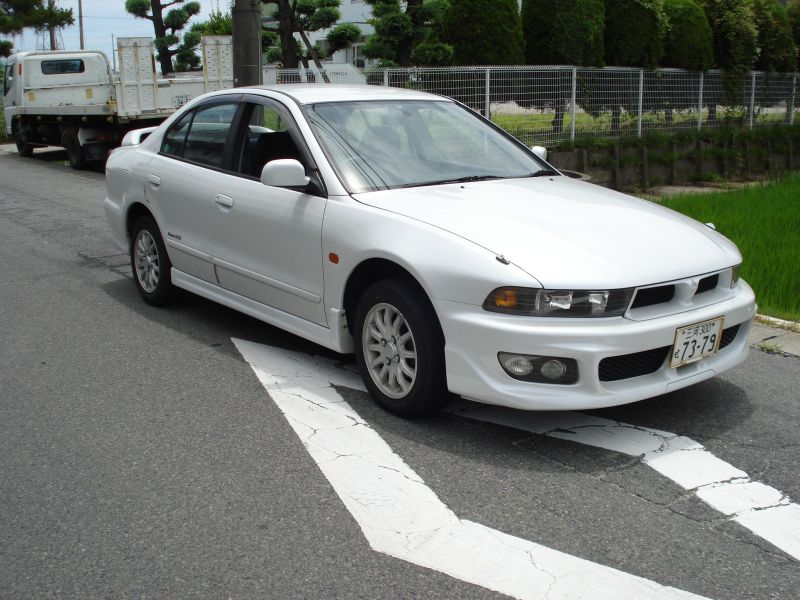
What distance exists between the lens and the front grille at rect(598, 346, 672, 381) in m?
3.91

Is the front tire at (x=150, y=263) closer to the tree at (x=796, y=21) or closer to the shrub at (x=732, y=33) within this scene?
the shrub at (x=732, y=33)

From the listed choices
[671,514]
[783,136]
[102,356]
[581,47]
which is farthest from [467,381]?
[783,136]

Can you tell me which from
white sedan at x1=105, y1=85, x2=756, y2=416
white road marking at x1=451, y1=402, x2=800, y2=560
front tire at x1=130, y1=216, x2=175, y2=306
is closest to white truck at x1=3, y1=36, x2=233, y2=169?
front tire at x1=130, y1=216, x2=175, y2=306

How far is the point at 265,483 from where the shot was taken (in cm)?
371

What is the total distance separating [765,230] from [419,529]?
6.21 meters

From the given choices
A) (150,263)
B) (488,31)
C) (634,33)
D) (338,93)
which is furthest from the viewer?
(634,33)

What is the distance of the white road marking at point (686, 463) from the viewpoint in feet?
11.1

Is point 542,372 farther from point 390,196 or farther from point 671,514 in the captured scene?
point 390,196

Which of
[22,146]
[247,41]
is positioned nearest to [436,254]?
[247,41]

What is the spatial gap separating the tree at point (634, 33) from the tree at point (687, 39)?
1.86 ft

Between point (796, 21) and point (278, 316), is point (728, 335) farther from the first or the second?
point (796, 21)

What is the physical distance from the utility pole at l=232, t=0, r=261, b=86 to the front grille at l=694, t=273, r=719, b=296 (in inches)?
275

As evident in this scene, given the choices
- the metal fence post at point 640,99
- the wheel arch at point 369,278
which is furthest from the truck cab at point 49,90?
the wheel arch at point 369,278

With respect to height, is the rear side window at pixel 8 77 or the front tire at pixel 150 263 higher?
the rear side window at pixel 8 77
